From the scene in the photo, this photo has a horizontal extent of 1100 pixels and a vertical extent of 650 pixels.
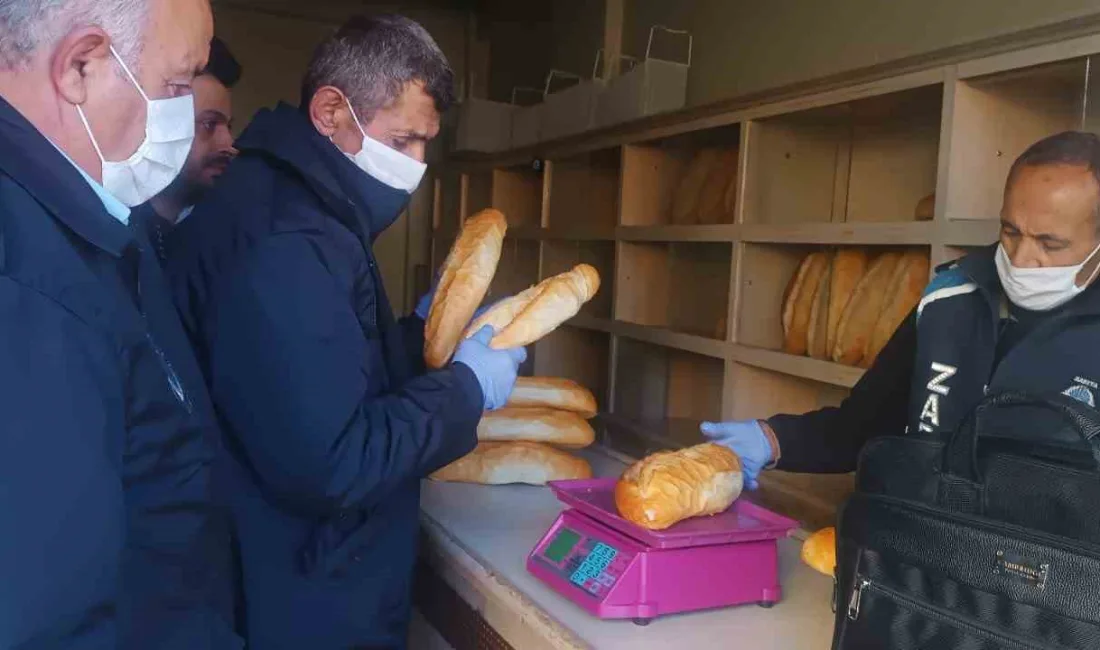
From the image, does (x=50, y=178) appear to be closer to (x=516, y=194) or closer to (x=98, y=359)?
(x=98, y=359)

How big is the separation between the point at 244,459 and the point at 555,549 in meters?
0.55

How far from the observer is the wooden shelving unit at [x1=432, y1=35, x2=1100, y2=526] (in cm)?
163

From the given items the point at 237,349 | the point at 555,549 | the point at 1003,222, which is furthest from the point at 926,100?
the point at 237,349

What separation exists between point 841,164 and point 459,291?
1.21 metres

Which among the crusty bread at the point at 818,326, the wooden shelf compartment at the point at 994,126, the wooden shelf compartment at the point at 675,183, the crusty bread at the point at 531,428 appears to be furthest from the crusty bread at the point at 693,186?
the wooden shelf compartment at the point at 994,126

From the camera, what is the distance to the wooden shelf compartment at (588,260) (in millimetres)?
3186

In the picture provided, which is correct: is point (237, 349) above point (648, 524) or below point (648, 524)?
above

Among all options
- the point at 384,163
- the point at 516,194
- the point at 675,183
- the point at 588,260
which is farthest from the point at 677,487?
the point at 516,194

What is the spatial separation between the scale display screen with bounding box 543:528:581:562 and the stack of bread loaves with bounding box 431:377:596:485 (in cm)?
53

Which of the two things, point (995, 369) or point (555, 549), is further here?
point (555, 549)

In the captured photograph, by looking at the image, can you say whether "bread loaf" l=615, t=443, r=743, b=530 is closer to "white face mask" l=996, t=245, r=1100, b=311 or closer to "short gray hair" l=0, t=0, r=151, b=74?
"white face mask" l=996, t=245, r=1100, b=311

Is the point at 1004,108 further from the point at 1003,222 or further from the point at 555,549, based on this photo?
the point at 555,549

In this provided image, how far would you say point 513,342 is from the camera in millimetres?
1675

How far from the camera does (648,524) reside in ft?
4.42
